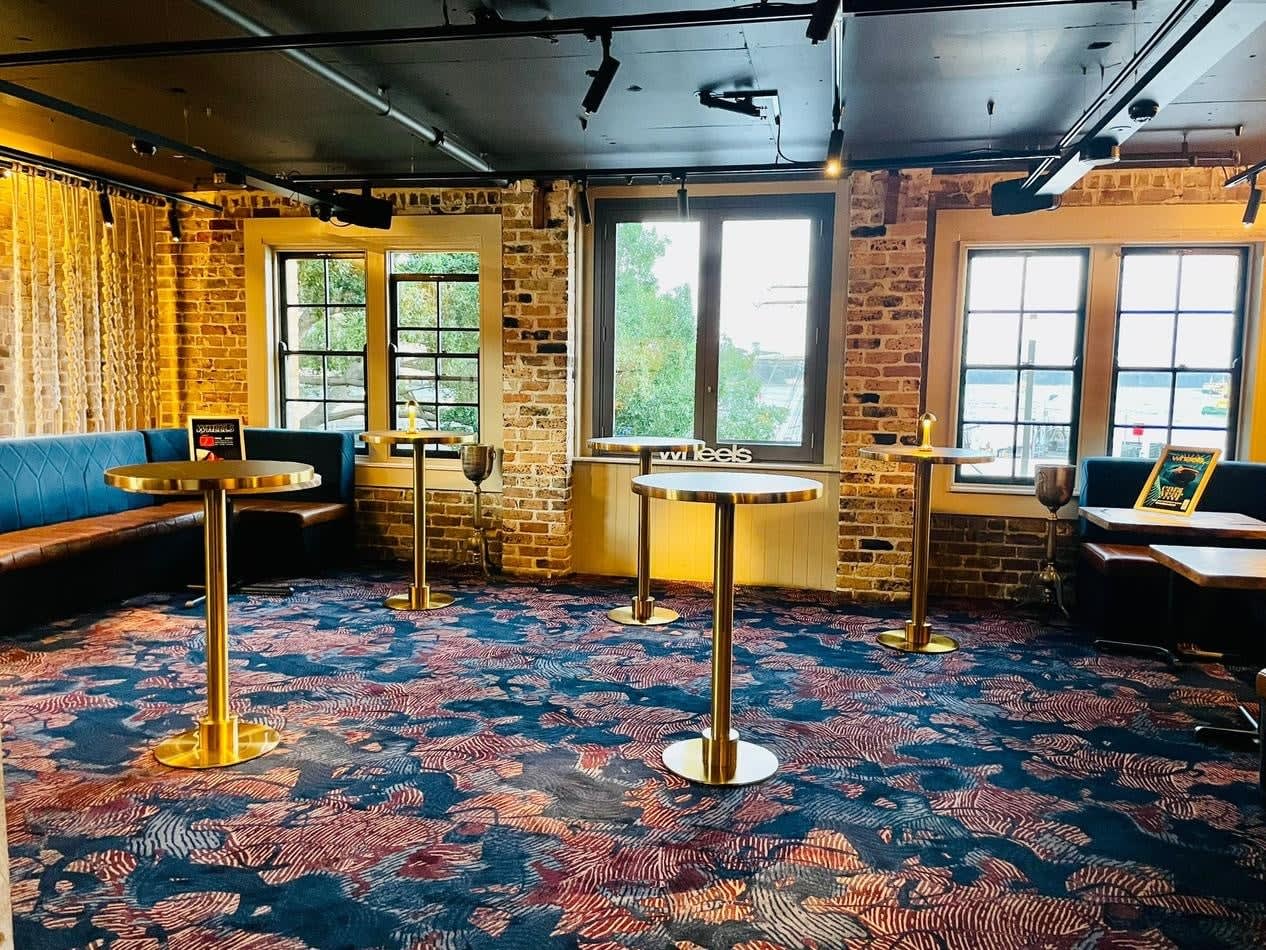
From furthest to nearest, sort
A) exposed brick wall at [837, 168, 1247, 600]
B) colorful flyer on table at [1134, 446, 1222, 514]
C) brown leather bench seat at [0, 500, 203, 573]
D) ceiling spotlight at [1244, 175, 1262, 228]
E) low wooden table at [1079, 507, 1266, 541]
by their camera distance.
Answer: exposed brick wall at [837, 168, 1247, 600] → ceiling spotlight at [1244, 175, 1262, 228] → colorful flyer on table at [1134, 446, 1222, 514] → brown leather bench seat at [0, 500, 203, 573] → low wooden table at [1079, 507, 1266, 541]

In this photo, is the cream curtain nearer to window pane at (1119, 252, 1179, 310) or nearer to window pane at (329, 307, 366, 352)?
window pane at (329, 307, 366, 352)

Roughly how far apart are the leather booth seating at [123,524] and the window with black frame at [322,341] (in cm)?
47

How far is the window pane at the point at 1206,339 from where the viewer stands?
220 inches

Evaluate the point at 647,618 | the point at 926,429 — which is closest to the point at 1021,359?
the point at 926,429

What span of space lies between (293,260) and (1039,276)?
18.1ft

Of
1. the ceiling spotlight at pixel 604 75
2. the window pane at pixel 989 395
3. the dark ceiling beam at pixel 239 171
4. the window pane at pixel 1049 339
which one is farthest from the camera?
the window pane at pixel 989 395

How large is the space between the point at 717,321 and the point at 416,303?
2.31m

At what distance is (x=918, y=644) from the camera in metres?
4.66

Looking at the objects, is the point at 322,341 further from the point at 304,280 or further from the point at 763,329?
the point at 763,329

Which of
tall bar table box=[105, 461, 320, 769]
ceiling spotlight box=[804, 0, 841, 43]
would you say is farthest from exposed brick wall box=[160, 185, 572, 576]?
ceiling spotlight box=[804, 0, 841, 43]

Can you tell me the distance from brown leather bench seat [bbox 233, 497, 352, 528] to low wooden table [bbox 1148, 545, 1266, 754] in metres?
4.99

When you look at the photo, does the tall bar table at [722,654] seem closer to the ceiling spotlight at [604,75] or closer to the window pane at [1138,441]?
the ceiling spotlight at [604,75]

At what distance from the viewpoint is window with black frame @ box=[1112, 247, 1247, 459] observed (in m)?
5.57

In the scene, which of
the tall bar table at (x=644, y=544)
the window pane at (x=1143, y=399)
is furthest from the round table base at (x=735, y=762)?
the window pane at (x=1143, y=399)
